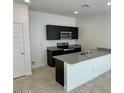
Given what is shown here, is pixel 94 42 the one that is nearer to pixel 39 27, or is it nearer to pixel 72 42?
pixel 72 42

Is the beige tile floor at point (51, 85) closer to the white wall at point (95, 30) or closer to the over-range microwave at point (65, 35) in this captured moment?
the white wall at point (95, 30)

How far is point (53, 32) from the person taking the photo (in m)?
5.35

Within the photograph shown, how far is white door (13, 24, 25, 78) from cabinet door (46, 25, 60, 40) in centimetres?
158

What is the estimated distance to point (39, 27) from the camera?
5191mm

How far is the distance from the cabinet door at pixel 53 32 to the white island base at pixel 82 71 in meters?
2.48

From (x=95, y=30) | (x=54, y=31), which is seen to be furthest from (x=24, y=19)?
(x=95, y=30)

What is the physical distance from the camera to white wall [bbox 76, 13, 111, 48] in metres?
5.27

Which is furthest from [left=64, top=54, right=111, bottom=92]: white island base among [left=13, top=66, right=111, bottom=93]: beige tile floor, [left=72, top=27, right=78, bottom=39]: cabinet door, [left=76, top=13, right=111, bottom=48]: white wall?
[left=72, top=27, right=78, bottom=39]: cabinet door

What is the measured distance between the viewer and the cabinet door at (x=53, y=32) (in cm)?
524

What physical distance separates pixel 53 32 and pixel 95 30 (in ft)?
7.73

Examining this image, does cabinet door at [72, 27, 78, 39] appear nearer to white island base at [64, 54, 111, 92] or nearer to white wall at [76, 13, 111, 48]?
white wall at [76, 13, 111, 48]
